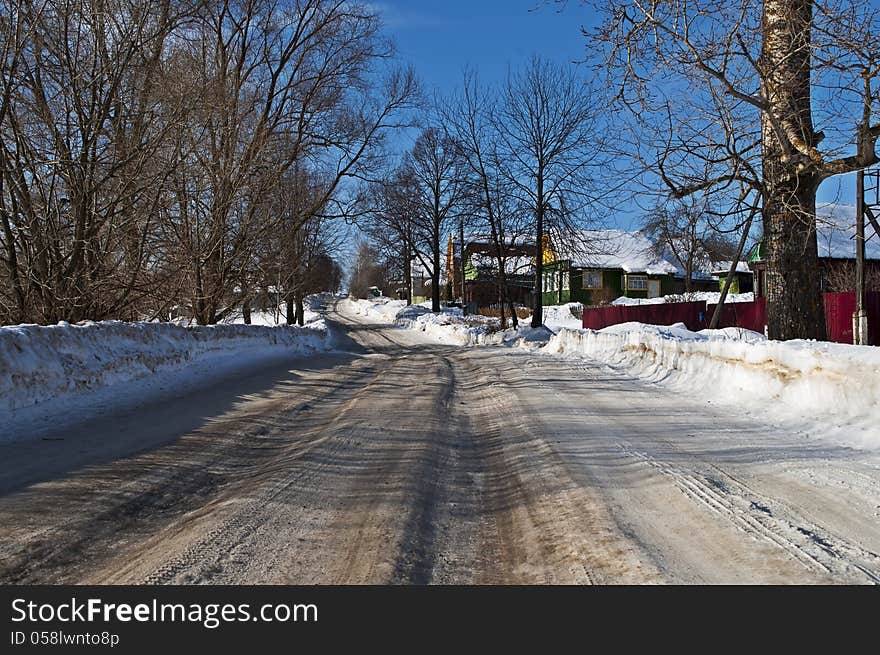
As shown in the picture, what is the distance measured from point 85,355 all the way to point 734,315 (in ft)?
82.8

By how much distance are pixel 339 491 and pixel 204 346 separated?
10919mm

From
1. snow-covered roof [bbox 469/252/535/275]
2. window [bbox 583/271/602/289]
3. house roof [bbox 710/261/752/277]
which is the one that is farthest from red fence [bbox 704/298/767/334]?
house roof [bbox 710/261/752/277]

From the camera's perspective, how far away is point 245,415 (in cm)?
897

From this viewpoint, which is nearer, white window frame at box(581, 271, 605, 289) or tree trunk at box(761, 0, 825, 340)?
tree trunk at box(761, 0, 825, 340)

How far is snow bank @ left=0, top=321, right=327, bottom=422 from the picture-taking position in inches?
305

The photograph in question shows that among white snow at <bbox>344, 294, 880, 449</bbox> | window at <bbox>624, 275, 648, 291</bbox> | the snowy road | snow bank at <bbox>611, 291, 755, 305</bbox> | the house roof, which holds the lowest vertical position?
the snowy road

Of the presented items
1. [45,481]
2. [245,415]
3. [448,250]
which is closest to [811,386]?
[245,415]

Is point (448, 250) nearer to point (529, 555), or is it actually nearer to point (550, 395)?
point (550, 395)

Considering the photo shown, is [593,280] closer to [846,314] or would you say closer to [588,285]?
[588,285]

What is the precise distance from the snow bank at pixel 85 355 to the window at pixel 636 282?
5382 cm

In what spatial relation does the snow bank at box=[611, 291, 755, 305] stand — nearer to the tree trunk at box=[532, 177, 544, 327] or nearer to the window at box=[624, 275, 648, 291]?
the tree trunk at box=[532, 177, 544, 327]

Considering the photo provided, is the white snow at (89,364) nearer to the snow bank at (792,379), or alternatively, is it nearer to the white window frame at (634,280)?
the snow bank at (792,379)

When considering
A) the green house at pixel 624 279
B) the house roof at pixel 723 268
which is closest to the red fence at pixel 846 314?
the green house at pixel 624 279

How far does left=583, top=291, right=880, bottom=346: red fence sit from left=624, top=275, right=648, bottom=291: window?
28.4 metres
